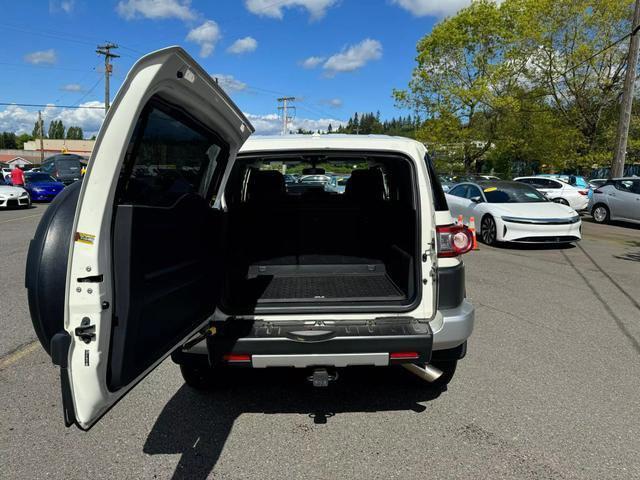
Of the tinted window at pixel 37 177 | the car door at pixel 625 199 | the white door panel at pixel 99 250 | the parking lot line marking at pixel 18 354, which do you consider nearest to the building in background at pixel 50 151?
the tinted window at pixel 37 177

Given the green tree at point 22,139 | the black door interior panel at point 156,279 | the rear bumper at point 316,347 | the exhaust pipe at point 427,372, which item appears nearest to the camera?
the black door interior panel at point 156,279

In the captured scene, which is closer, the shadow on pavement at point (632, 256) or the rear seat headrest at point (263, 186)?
the rear seat headrest at point (263, 186)

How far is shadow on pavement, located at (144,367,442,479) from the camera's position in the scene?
9.03ft

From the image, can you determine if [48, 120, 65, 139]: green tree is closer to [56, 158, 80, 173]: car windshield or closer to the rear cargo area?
[56, 158, 80, 173]: car windshield

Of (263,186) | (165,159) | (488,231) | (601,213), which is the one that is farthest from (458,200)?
(165,159)

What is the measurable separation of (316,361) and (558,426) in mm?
1610

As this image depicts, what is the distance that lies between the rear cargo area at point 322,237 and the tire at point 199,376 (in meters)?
0.60

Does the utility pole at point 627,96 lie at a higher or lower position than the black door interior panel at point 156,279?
higher

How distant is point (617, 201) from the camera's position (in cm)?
1475

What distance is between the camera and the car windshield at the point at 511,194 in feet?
35.5

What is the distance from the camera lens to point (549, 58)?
2598 centimetres

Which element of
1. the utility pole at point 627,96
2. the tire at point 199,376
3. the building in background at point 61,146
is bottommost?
the tire at point 199,376

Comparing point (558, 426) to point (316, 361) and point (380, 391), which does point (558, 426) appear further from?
point (316, 361)

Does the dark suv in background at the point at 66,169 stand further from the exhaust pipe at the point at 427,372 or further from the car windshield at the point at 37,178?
the exhaust pipe at the point at 427,372
